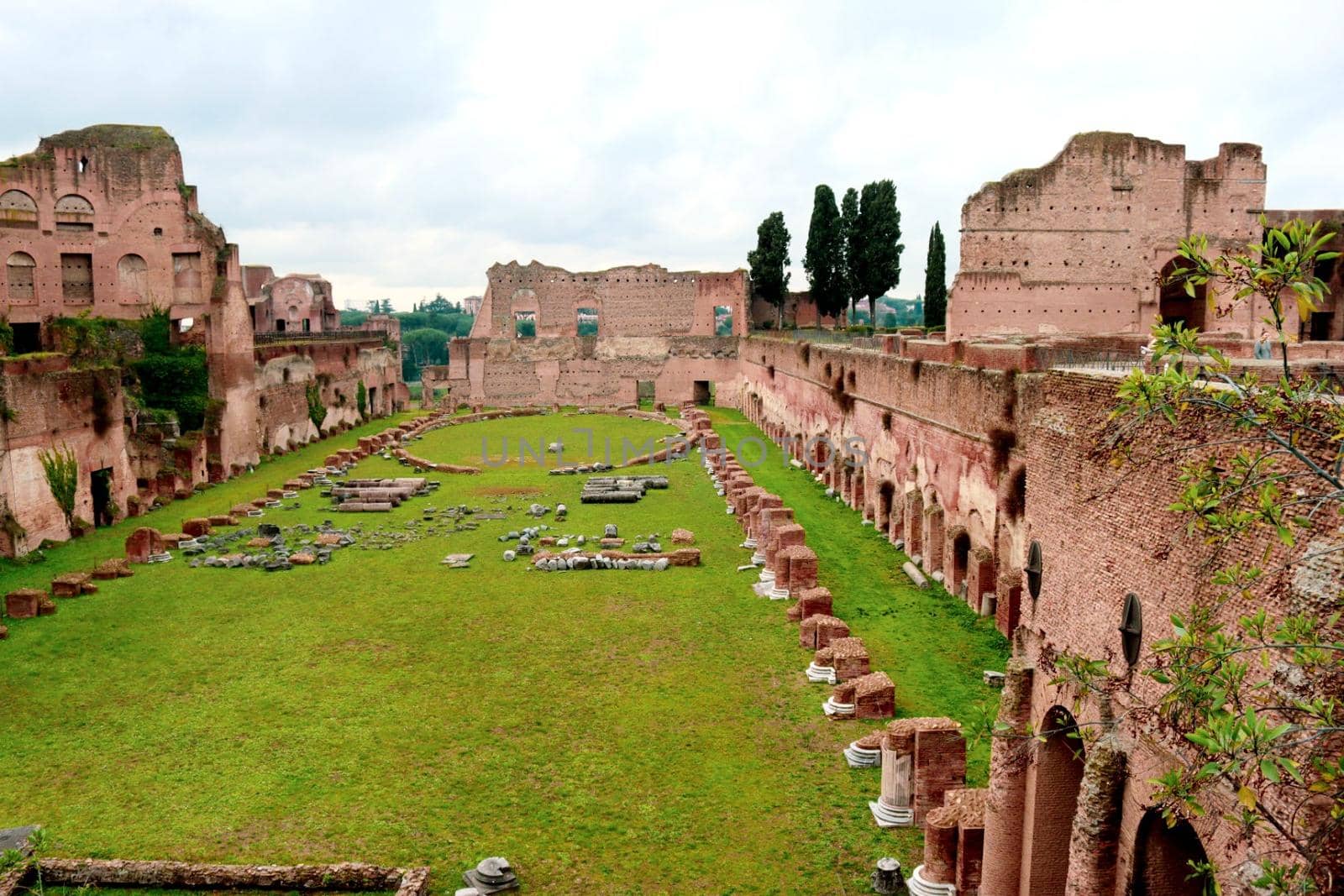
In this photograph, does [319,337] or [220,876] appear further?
[319,337]

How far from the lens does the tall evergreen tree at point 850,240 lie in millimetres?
40281

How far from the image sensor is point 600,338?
147ft

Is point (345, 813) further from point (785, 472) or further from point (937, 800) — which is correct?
point (785, 472)

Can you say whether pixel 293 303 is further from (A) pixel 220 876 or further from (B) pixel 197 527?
(A) pixel 220 876

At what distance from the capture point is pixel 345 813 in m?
8.22

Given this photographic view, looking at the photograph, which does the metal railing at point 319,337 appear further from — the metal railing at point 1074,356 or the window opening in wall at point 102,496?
the metal railing at point 1074,356

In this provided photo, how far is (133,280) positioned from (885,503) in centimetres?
2059

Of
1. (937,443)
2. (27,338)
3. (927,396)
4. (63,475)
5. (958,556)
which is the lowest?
(958,556)

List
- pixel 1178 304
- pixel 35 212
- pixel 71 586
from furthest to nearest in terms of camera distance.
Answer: pixel 35 212, pixel 1178 304, pixel 71 586

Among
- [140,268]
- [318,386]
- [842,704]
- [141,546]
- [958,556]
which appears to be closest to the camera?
[842,704]

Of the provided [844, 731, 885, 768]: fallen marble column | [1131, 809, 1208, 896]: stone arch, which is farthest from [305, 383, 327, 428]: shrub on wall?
[1131, 809, 1208, 896]: stone arch

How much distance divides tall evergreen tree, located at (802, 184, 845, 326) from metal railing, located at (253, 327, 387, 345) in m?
17.6

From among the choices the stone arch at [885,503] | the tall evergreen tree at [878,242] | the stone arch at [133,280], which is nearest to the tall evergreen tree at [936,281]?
the tall evergreen tree at [878,242]

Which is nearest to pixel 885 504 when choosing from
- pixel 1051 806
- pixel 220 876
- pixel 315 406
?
pixel 1051 806
